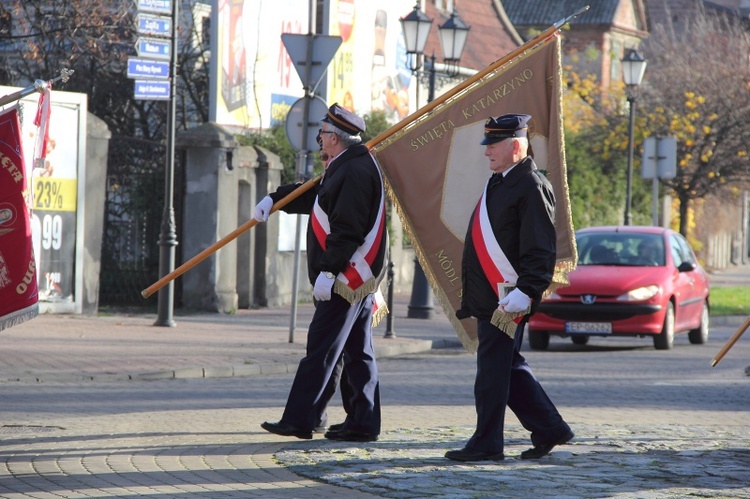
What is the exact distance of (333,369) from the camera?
8.42 m

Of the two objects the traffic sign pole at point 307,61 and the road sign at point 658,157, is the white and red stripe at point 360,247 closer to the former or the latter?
the traffic sign pole at point 307,61

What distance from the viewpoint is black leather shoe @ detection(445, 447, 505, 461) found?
759 centimetres

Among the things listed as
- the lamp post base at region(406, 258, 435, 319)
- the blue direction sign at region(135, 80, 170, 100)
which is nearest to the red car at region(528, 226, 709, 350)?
the lamp post base at region(406, 258, 435, 319)

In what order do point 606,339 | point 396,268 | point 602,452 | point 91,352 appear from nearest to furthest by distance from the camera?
point 602,452 → point 91,352 → point 606,339 → point 396,268

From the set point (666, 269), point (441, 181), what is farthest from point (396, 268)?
point (441, 181)

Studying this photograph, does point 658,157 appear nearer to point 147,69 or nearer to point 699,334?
point 699,334

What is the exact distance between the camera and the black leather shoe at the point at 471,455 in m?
7.59

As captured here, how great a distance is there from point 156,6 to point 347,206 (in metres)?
9.37

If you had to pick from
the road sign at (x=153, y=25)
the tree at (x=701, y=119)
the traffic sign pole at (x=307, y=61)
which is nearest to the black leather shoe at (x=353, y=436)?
the traffic sign pole at (x=307, y=61)

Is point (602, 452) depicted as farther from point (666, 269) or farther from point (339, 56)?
point (339, 56)

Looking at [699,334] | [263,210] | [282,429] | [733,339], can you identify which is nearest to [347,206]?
[263,210]

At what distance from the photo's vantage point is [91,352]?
45.9 feet

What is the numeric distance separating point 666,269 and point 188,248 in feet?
22.4

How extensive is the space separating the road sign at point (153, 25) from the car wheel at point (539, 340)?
5.68 metres
